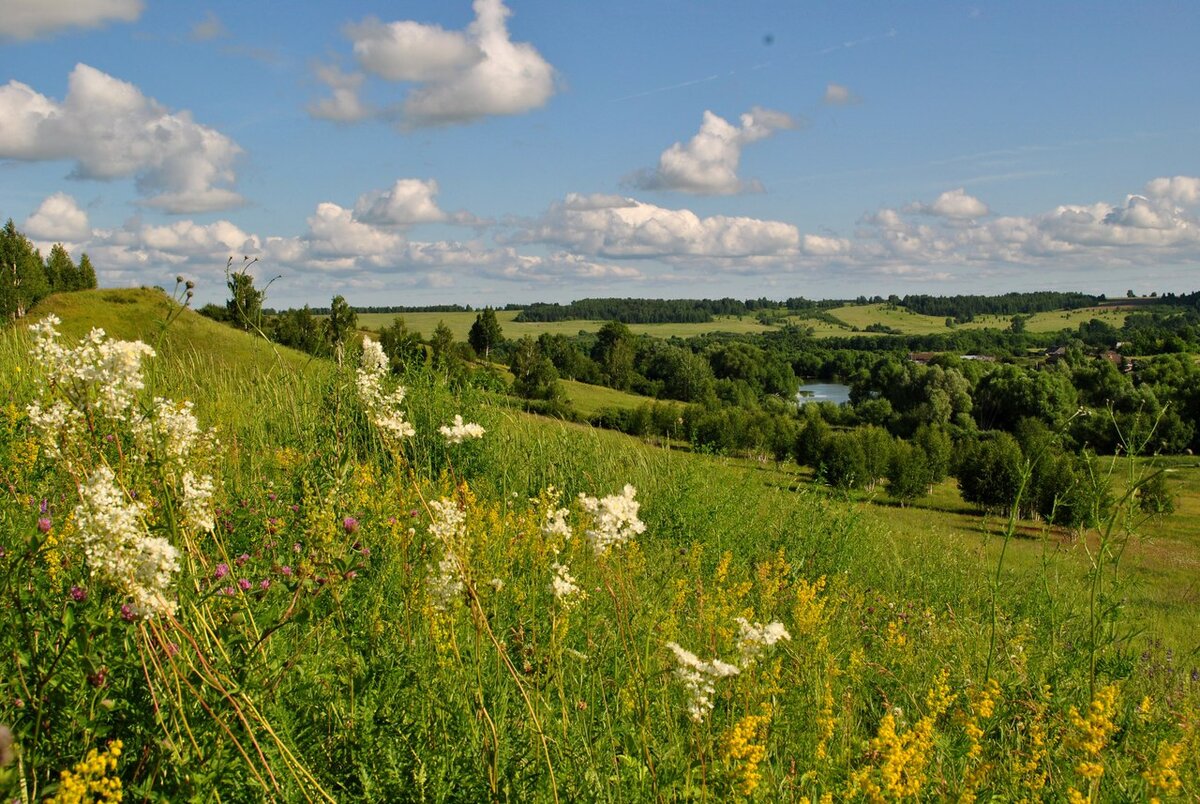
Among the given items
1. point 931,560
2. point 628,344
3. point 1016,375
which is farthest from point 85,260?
point 1016,375

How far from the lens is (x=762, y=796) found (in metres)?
2.84

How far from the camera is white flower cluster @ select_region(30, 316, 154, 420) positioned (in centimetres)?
254

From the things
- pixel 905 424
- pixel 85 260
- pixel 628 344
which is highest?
pixel 85 260

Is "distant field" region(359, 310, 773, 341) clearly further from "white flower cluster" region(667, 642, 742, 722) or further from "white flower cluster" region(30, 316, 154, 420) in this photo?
"white flower cluster" region(667, 642, 742, 722)

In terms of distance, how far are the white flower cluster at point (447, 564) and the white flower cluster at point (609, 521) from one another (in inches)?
18.7

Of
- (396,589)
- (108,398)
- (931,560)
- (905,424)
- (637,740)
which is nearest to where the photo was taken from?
→ (108,398)

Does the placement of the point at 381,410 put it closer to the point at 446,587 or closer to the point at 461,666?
the point at 446,587

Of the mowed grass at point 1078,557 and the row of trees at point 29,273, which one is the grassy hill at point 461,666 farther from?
the row of trees at point 29,273

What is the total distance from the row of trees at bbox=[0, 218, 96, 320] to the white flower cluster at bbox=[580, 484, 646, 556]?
55033mm

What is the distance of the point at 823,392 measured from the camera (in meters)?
158

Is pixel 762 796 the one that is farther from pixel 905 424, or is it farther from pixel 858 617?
pixel 905 424

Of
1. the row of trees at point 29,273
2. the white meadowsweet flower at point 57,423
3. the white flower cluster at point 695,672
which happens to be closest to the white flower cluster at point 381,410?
the white meadowsweet flower at point 57,423

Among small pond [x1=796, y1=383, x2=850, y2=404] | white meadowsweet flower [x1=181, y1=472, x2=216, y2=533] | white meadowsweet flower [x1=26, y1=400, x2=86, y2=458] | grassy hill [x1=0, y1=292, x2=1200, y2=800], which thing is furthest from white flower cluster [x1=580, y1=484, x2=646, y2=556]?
small pond [x1=796, y1=383, x2=850, y2=404]

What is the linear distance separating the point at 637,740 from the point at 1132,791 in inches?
79.5
